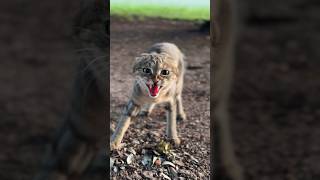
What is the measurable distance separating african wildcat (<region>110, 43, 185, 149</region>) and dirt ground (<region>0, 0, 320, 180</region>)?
0.22 meters

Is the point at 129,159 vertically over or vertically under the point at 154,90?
under

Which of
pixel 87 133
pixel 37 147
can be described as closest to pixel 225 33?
pixel 87 133

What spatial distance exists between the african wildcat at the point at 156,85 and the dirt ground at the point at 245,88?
0.72ft

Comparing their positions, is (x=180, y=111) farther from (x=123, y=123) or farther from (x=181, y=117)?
(x=123, y=123)

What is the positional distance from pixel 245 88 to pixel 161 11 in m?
1.15

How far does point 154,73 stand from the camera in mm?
1330

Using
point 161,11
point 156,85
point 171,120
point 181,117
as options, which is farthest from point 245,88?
point 161,11

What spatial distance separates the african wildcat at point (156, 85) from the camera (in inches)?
52.6

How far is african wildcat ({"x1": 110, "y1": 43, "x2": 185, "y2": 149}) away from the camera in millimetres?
1336

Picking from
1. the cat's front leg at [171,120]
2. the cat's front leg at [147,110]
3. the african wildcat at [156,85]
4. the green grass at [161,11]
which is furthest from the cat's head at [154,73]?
the green grass at [161,11]

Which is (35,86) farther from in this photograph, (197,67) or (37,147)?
(197,67)

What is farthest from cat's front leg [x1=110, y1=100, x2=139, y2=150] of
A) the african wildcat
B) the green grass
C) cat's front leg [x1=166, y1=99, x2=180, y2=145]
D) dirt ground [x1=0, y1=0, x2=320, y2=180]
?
the green grass

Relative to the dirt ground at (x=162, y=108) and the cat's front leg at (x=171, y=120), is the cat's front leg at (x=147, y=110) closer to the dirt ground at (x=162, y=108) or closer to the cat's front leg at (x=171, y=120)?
the dirt ground at (x=162, y=108)

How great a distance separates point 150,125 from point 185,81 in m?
0.43
